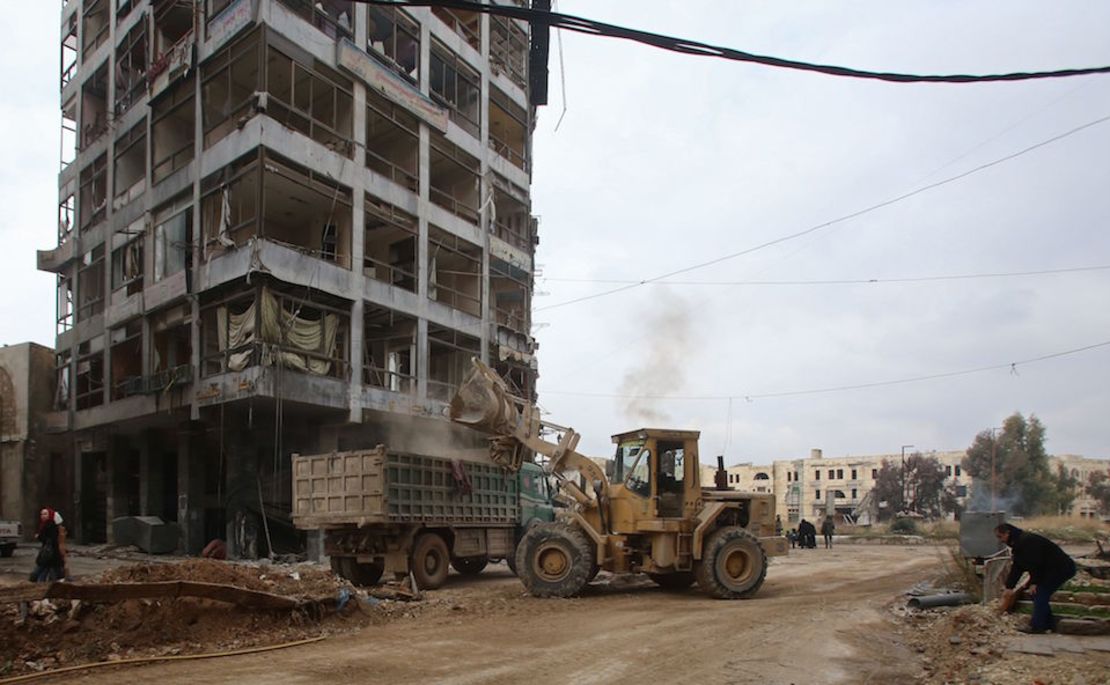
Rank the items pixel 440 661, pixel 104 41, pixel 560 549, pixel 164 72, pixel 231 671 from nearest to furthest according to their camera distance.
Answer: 1. pixel 231 671
2. pixel 440 661
3. pixel 560 549
4. pixel 164 72
5. pixel 104 41

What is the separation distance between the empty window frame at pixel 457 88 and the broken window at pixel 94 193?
13.4 meters

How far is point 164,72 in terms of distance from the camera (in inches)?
1060

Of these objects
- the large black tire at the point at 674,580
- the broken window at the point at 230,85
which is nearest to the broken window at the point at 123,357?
the broken window at the point at 230,85

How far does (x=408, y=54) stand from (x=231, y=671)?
26863mm

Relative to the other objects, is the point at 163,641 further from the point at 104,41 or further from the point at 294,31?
the point at 104,41

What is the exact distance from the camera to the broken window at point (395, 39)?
28297mm

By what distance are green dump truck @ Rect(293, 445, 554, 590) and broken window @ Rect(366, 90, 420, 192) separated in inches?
552

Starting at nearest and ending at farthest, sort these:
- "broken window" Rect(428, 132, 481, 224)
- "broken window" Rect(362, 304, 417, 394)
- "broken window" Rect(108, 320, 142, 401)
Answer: "broken window" Rect(362, 304, 417, 394)
"broken window" Rect(108, 320, 142, 401)
"broken window" Rect(428, 132, 481, 224)

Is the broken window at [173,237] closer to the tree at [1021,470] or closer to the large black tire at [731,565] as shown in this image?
the large black tire at [731,565]

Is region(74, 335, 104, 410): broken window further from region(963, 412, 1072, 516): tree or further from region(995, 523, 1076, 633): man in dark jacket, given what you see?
region(963, 412, 1072, 516): tree

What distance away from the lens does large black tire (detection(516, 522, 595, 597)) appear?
44.7 feet

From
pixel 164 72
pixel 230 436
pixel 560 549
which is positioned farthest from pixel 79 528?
pixel 560 549

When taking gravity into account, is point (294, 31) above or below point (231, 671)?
above

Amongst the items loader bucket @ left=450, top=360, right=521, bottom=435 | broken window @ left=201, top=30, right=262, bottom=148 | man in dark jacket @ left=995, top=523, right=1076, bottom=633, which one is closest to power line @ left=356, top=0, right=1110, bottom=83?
man in dark jacket @ left=995, top=523, right=1076, bottom=633
